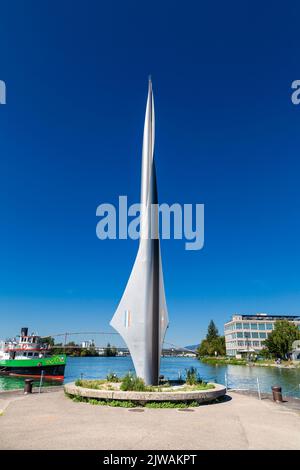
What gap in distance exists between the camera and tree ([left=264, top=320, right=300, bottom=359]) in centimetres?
9794

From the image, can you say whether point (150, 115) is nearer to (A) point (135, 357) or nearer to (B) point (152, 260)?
(B) point (152, 260)

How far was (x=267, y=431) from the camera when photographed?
11203mm

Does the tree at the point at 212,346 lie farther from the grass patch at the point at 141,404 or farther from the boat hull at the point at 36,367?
the grass patch at the point at 141,404

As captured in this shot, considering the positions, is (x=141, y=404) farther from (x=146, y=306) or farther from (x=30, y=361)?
(x=30, y=361)

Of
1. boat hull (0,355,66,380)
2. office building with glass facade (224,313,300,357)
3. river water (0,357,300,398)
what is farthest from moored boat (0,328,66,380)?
office building with glass facade (224,313,300,357)

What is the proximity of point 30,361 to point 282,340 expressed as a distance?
70410 millimetres

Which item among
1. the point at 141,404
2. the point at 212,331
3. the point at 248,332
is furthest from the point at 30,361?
the point at 212,331

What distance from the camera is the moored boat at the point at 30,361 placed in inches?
2394

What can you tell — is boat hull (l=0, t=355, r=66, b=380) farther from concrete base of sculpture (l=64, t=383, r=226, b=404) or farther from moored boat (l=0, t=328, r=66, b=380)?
concrete base of sculpture (l=64, t=383, r=226, b=404)

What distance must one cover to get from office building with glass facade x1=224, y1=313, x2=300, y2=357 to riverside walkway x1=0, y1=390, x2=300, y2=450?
407ft

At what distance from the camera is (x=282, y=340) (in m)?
98.3
